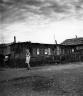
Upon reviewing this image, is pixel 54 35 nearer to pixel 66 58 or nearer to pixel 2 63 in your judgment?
pixel 66 58

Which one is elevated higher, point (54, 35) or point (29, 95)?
point (54, 35)

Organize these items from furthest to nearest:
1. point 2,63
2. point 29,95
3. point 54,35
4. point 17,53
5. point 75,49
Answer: point 54,35, point 75,49, point 17,53, point 2,63, point 29,95

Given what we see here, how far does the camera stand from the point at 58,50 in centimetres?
3481

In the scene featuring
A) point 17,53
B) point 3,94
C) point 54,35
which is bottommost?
point 3,94

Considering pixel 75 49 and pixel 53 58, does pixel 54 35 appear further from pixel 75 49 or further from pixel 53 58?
pixel 53 58

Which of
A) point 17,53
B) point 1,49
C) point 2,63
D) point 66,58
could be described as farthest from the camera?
point 1,49

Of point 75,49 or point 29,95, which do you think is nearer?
point 29,95

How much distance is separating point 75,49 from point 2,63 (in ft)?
67.3

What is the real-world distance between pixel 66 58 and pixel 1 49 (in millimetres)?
16068

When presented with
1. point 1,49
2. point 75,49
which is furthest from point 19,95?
point 75,49

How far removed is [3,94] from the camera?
24.6 feet

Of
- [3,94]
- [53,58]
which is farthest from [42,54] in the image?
[3,94]

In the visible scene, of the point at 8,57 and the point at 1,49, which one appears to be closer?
the point at 8,57

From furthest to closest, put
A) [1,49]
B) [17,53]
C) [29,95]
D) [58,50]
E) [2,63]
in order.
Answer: [1,49] → [58,50] → [17,53] → [2,63] → [29,95]
